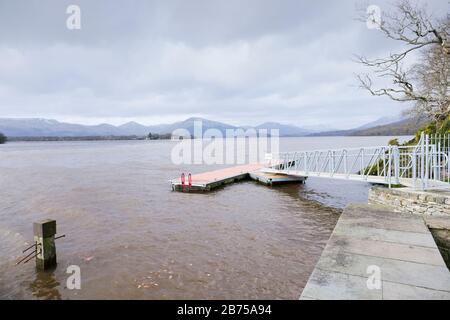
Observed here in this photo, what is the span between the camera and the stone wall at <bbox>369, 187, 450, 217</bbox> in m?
6.93

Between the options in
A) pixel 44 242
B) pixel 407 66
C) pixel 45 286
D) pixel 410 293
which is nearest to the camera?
pixel 410 293

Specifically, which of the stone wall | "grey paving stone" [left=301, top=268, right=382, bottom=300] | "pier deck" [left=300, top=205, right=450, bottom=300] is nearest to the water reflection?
"grey paving stone" [left=301, top=268, right=382, bottom=300]

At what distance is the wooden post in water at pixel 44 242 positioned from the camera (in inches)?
268

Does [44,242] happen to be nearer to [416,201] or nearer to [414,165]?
[416,201]

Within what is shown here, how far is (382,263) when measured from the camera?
4.12 meters

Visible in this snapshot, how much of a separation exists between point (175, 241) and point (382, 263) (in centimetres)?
624

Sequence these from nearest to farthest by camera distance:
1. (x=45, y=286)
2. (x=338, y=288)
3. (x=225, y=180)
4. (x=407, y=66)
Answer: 1. (x=338, y=288)
2. (x=45, y=286)
3. (x=407, y=66)
4. (x=225, y=180)

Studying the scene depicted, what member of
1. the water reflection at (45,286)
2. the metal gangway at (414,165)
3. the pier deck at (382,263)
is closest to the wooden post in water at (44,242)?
the water reflection at (45,286)

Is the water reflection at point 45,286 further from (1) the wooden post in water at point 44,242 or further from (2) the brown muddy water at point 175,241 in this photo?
(1) the wooden post in water at point 44,242

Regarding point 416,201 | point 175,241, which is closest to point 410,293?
point 416,201

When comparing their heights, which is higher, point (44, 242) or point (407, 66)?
Result: point (407, 66)

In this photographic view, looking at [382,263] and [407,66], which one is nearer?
[382,263]

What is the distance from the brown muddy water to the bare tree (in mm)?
5591
